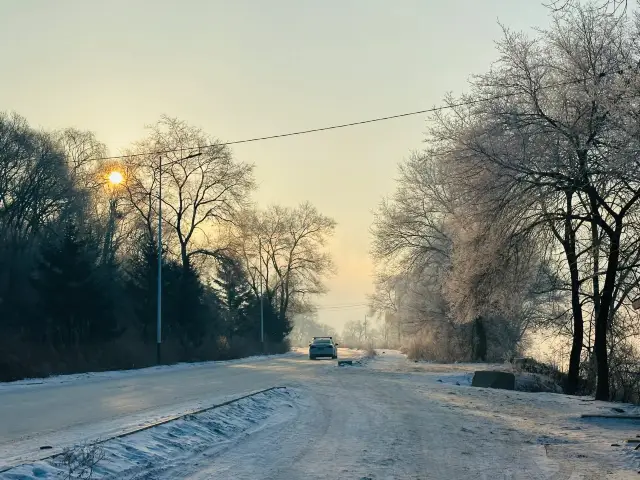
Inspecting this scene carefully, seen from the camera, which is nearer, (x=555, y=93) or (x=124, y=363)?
(x=555, y=93)

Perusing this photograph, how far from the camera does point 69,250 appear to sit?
120 ft

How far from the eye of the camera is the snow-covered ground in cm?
823

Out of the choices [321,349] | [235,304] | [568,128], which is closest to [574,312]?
[568,128]

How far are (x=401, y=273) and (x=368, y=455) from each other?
3517 centimetres

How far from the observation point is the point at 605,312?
18828mm

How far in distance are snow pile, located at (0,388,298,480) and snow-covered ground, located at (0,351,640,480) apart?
0.8 inches

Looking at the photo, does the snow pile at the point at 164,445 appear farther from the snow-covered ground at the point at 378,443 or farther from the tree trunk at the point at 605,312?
the tree trunk at the point at 605,312

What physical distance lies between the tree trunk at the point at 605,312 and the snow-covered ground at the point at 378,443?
2957 mm

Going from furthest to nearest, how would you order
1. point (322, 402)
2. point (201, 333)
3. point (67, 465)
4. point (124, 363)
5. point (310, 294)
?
point (310, 294)
point (201, 333)
point (124, 363)
point (322, 402)
point (67, 465)

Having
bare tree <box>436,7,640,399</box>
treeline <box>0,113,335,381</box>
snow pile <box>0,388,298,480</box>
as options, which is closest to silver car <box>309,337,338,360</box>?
treeline <box>0,113,335,381</box>

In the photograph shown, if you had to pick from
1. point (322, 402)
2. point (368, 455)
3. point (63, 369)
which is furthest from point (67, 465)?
point (63, 369)

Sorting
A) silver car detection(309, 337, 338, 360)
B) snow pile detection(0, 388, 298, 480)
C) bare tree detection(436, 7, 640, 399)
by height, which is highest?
bare tree detection(436, 7, 640, 399)

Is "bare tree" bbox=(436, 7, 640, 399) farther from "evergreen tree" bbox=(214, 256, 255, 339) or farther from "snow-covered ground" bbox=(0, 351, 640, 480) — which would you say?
"evergreen tree" bbox=(214, 256, 255, 339)

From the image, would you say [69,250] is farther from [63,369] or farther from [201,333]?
[201,333]
